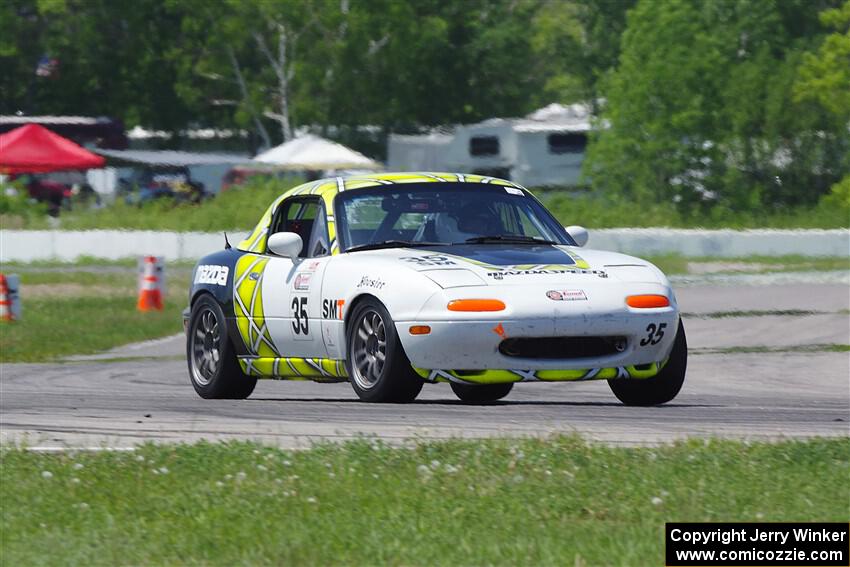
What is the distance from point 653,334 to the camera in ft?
33.1

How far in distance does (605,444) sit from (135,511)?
2.59 m

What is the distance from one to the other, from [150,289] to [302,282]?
48.0 ft

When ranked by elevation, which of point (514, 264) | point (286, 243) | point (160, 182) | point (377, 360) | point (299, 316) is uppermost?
point (160, 182)

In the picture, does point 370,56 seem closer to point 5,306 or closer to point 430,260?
point 5,306

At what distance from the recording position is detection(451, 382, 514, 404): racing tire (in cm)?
1123

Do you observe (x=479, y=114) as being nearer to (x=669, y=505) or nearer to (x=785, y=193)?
(x=785, y=193)

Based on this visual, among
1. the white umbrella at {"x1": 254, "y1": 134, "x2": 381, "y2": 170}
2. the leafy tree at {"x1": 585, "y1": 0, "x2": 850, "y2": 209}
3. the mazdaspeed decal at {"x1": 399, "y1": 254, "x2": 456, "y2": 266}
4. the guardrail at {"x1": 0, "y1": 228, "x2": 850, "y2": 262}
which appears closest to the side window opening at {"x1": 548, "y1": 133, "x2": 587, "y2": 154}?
the leafy tree at {"x1": 585, "y1": 0, "x2": 850, "y2": 209}

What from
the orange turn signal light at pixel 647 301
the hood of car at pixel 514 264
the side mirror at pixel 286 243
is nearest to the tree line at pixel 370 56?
the side mirror at pixel 286 243

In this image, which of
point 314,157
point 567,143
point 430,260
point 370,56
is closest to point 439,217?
point 430,260

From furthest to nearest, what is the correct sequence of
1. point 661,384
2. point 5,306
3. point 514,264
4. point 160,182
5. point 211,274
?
point 160,182
point 5,306
point 211,274
point 661,384
point 514,264

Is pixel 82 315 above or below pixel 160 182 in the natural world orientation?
below

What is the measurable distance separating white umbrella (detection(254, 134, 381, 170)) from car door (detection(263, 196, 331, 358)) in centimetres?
4119

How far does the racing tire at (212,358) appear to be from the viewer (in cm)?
1176

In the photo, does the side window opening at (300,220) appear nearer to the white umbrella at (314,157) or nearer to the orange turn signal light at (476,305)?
the orange turn signal light at (476,305)
